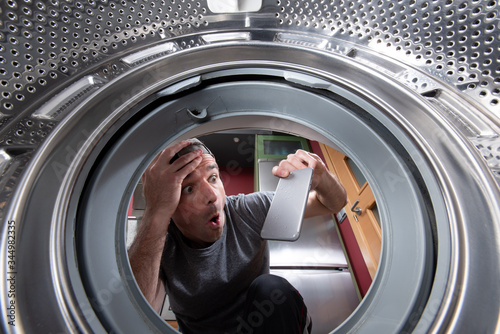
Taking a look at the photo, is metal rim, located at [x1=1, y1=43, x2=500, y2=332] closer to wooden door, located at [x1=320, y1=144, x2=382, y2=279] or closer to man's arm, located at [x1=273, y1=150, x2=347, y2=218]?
man's arm, located at [x1=273, y1=150, x2=347, y2=218]

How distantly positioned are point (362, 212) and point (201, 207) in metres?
1.28

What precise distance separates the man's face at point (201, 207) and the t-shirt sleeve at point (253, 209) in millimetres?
160

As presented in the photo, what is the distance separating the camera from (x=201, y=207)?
1143mm

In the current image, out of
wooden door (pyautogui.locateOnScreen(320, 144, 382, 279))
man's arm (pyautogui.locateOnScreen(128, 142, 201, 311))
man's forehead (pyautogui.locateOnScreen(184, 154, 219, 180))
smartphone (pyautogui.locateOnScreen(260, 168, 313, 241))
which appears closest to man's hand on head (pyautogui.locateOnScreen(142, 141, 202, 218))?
man's arm (pyautogui.locateOnScreen(128, 142, 201, 311))

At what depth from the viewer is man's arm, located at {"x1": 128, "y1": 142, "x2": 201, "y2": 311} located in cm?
84

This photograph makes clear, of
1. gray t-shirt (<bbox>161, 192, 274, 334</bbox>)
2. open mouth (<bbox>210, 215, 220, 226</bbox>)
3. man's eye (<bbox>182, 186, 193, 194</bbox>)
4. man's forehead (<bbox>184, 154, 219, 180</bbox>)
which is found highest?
man's forehead (<bbox>184, 154, 219, 180</bbox>)

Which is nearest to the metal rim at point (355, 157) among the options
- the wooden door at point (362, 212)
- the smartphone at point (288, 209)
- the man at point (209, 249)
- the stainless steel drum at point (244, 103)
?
the stainless steel drum at point (244, 103)

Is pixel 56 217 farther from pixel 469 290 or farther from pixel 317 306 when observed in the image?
pixel 317 306

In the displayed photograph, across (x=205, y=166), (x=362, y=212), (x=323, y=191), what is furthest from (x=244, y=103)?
(x=362, y=212)

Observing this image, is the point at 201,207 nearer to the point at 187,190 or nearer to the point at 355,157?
the point at 187,190

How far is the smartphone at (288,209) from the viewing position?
0.53 metres

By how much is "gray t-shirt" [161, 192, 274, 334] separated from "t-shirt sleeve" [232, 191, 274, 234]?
85 millimetres

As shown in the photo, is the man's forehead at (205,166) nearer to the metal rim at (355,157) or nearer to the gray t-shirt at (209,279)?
the gray t-shirt at (209,279)

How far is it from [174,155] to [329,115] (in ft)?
2.20
